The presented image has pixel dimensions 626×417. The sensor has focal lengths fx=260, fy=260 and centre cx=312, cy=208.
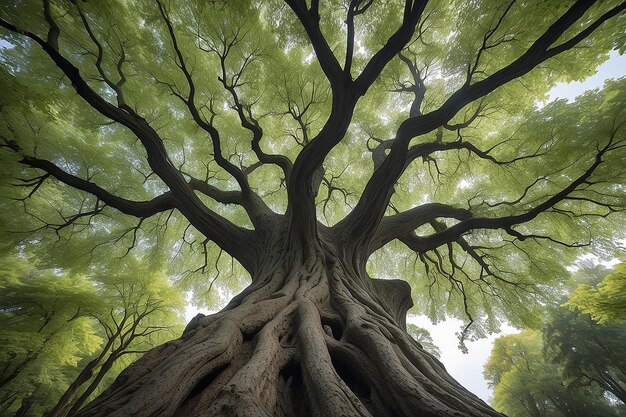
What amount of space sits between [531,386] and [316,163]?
66.4 feet

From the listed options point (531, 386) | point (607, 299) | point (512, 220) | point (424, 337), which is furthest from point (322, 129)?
point (531, 386)

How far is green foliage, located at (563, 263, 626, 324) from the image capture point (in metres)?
5.38

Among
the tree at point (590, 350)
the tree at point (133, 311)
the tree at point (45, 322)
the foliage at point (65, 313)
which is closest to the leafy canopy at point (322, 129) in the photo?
the tree at point (133, 311)

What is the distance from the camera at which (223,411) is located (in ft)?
3.26

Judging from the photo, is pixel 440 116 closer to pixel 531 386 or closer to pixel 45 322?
pixel 45 322

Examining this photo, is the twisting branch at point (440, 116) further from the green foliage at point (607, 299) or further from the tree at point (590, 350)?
the tree at point (590, 350)

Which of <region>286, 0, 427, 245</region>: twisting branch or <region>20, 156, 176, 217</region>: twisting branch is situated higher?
<region>20, 156, 176, 217</region>: twisting branch

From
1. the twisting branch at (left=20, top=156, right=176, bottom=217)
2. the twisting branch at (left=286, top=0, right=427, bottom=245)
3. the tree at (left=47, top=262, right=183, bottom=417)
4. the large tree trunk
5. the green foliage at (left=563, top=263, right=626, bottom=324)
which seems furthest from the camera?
the tree at (left=47, top=262, right=183, bottom=417)

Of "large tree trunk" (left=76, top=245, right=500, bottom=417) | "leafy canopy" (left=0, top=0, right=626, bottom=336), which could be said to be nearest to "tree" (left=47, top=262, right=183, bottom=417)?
"leafy canopy" (left=0, top=0, right=626, bottom=336)

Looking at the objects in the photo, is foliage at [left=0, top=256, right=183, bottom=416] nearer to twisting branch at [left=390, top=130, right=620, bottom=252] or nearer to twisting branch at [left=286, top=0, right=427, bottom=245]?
twisting branch at [left=286, top=0, right=427, bottom=245]

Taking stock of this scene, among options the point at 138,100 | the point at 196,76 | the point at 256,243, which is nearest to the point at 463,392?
the point at 256,243

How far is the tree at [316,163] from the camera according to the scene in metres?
1.60

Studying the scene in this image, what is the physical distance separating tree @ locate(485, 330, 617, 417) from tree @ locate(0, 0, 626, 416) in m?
14.2

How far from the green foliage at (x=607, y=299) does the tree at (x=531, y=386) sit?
11.5 metres
